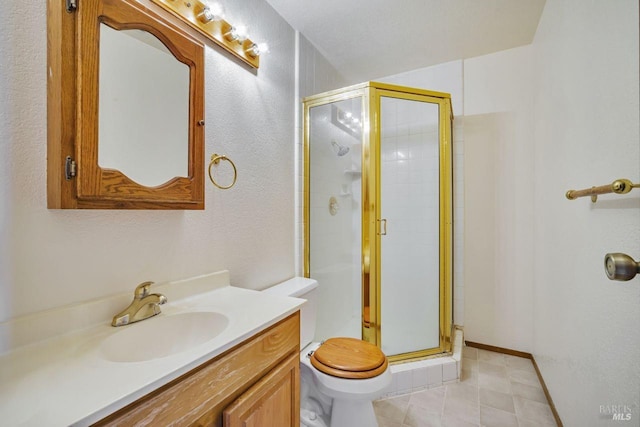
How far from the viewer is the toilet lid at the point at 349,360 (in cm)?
125

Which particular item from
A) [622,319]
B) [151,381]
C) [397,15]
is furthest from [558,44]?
[151,381]

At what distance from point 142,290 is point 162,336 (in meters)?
0.17

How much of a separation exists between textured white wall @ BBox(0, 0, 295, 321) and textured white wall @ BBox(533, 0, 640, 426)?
4.85 ft

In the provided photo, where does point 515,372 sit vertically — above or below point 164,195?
below

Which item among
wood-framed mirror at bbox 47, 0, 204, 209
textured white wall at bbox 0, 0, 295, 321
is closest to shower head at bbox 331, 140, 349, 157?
textured white wall at bbox 0, 0, 295, 321

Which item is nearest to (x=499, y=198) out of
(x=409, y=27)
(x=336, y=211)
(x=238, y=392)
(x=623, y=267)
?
(x=336, y=211)

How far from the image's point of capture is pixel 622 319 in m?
0.89

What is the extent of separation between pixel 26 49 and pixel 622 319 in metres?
1.94

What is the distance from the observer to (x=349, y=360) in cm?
132

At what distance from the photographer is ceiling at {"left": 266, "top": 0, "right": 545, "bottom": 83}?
1.71m

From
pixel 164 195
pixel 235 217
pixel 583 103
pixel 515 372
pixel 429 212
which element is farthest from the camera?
pixel 429 212

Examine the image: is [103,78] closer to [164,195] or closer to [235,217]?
[164,195]

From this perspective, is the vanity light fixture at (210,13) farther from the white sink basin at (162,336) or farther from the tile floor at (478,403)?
the tile floor at (478,403)

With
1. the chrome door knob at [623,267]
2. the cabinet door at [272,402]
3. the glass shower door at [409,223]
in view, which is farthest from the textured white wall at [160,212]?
the chrome door knob at [623,267]
